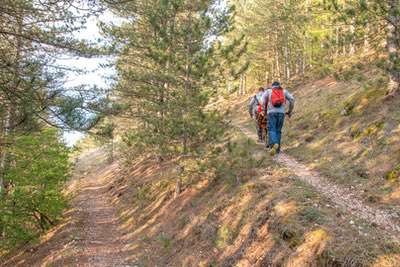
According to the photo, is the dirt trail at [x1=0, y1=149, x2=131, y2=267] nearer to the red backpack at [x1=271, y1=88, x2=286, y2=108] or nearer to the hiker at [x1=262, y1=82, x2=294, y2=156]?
the hiker at [x1=262, y1=82, x2=294, y2=156]

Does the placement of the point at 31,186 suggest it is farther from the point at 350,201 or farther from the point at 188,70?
the point at 350,201

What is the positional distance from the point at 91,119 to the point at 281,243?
5.31m

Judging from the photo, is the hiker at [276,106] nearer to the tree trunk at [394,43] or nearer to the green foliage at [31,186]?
the tree trunk at [394,43]

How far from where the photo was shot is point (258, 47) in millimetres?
35438

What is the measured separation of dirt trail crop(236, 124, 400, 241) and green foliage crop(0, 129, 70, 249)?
8.11m

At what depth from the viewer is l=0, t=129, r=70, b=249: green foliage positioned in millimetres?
12234

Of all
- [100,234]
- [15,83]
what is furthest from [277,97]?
[100,234]

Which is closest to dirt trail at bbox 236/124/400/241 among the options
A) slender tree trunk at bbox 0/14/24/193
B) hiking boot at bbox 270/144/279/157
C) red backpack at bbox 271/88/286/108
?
hiking boot at bbox 270/144/279/157

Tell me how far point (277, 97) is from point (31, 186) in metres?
9.20

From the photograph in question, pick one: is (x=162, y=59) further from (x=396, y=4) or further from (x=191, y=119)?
(x=396, y=4)

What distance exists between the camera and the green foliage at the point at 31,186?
40.1 ft

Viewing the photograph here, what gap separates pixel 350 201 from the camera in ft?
24.4

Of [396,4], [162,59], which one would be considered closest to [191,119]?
[162,59]

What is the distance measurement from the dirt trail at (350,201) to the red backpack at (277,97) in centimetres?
192
